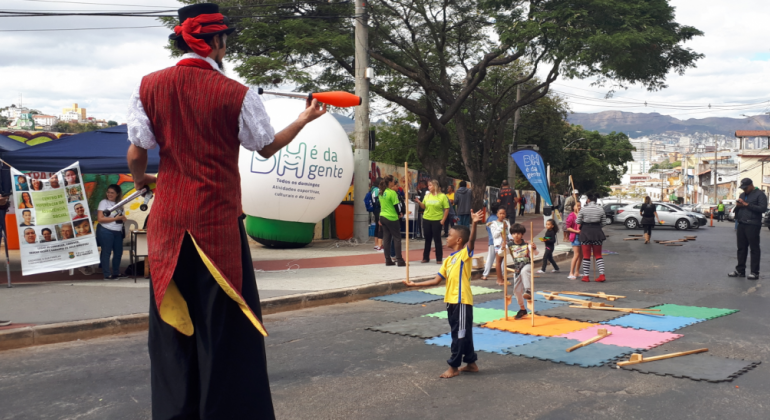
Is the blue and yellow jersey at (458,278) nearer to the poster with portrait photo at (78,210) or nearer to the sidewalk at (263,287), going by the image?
the sidewalk at (263,287)

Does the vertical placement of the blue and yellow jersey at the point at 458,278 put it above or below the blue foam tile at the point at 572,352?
above

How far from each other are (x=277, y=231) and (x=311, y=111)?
11.9m

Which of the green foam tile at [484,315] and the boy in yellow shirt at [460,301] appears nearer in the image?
the boy in yellow shirt at [460,301]

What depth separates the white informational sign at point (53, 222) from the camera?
9008mm

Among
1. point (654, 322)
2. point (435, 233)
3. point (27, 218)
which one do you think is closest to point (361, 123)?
point (435, 233)

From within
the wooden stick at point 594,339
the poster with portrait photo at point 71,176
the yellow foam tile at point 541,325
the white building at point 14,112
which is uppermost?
Result: the white building at point 14,112

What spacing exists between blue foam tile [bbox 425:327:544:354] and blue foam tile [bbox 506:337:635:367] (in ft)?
0.36

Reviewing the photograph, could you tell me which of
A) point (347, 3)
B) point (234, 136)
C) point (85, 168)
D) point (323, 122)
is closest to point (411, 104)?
point (347, 3)

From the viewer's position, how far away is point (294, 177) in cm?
1298

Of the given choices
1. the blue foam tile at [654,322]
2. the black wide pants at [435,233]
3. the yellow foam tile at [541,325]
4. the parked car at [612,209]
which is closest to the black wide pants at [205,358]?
the yellow foam tile at [541,325]

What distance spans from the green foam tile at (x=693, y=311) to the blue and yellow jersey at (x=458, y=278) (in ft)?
13.3

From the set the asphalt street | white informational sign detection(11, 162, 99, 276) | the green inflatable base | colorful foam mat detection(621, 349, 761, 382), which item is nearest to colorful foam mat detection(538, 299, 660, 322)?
the asphalt street

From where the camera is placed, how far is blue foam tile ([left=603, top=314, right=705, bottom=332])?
24.0ft

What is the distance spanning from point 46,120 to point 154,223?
77.6 meters
